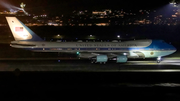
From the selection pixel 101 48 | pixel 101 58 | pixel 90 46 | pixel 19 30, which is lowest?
pixel 101 58

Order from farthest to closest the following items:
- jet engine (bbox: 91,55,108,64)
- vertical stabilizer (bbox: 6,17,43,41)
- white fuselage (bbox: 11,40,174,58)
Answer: white fuselage (bbox: 11,40,174,58)
vertical stabilizer (bbox: 6,17,43,41)
jet engine (bbox: 91,55,108,64)

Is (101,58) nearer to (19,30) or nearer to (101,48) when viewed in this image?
(101,48)

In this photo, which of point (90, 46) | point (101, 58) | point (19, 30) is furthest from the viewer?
point (90, 46)

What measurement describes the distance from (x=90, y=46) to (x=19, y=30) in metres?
12.2

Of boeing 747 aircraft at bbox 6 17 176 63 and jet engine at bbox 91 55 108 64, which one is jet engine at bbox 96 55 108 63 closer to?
jet engine at bbox 91 55 108 64

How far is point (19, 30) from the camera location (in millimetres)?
37281

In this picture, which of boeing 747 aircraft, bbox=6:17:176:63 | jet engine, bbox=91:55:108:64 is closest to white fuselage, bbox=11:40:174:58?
boeing 747 aircraft, bbox=6:17:176:63

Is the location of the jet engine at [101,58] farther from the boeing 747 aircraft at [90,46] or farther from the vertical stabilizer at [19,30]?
the vertical stabilizer at [19,30]

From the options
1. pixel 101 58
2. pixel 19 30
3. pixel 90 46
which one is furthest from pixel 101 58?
pixel 19 30

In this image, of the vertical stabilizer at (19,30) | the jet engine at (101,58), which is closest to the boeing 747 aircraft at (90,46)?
the vertical stabilizer at (19,30)

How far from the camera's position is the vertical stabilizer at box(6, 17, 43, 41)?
36.9 m

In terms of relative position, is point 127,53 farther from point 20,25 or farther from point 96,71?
point 20,25

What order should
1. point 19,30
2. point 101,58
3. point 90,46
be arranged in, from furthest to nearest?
point 90,46
point 19,30
point 101,58
